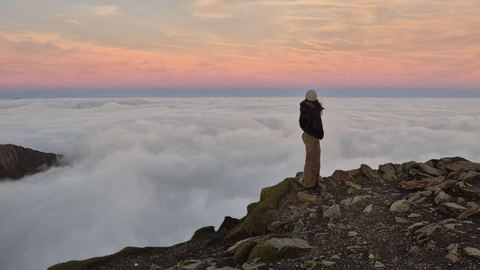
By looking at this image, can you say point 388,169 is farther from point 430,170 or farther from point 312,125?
point 312,125

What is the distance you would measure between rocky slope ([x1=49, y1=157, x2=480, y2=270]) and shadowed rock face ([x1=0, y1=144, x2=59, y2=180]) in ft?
403

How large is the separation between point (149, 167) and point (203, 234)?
143 m

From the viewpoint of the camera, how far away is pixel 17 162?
117938 millimetres

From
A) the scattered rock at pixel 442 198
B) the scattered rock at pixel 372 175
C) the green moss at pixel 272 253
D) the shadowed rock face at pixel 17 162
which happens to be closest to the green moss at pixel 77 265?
the green moss at pixel 272 253

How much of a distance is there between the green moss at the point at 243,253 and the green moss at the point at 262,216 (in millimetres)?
2859

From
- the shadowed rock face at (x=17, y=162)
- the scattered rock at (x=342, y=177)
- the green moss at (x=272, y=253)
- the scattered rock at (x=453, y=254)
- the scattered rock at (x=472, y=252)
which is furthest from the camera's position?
the shadowed rock face at (x=17, y=162)

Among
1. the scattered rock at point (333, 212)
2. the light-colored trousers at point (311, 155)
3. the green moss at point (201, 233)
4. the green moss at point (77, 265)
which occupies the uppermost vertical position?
the light-colored trousers at point (311, 155)

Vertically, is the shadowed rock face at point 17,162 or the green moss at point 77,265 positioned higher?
the green moss at point 77,265

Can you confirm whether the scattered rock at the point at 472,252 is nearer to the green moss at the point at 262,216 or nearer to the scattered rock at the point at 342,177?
the green moss at the point at 262,216

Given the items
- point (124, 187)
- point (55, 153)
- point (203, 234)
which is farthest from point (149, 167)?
point (203, 234)

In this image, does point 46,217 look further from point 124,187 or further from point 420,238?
point 420,238

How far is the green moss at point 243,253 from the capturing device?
972 centimetres

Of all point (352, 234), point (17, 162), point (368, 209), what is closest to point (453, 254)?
point (352, 234)

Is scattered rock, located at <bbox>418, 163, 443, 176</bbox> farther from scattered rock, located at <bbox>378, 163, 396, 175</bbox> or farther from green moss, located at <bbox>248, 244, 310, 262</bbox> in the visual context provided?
green moss, located at <bbox>248, 244, 310, 262</bbox>
